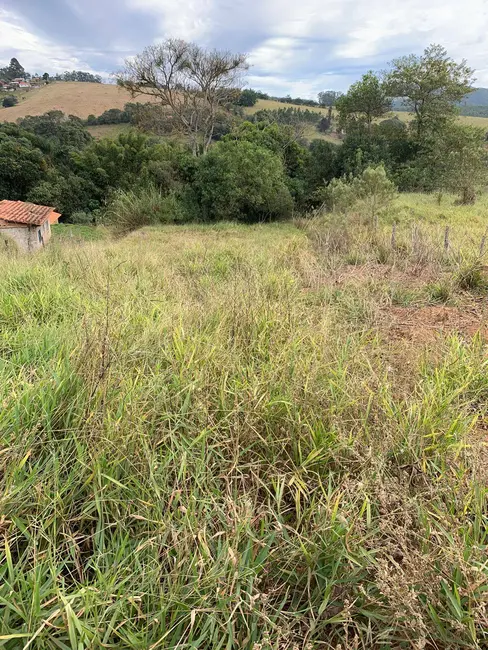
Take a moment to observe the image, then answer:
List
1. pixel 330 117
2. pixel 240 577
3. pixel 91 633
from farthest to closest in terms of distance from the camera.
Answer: pixel 330 117 → pixel 240 577 → pixel 91 633

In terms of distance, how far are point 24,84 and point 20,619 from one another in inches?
3275

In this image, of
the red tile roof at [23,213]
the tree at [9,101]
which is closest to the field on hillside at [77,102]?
the tree at [9,101]

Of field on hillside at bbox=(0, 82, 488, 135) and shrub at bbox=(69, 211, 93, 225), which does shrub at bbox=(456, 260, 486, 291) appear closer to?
shrub at bbox=(69, 211, 93, 225)

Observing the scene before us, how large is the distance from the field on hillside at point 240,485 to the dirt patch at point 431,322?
136 millimetres

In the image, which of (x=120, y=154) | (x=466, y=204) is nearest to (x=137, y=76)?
(x=120, y=154)

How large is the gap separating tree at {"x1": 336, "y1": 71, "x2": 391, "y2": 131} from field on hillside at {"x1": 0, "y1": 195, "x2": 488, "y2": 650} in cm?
2779

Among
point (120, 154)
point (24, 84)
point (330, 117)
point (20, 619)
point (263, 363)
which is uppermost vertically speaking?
point (24, 84)

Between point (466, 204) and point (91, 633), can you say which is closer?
point (91, 633)

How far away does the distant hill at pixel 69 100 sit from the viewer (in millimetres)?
45656

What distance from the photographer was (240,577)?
1021 millimetres

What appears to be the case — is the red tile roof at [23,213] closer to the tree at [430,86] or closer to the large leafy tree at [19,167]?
the large leafy tree at [19,167]

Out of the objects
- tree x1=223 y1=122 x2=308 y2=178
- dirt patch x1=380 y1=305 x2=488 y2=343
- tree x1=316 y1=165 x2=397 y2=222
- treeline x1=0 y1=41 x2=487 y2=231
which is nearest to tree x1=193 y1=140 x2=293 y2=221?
treeline x1=0 y1=41 x2=487 y2=231

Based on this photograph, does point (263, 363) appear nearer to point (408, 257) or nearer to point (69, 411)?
point (69, 411)

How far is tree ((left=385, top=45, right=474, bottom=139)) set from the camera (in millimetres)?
22500
